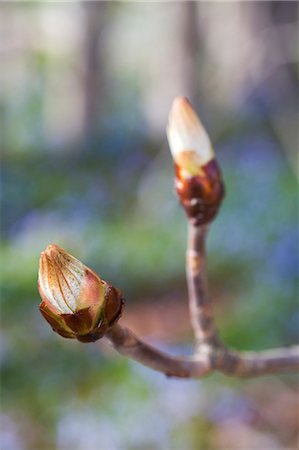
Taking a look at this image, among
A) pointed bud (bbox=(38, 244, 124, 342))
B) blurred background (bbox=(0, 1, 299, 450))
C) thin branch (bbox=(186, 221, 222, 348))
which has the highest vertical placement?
pointed bud (bbox=(38, 244, 124, 342))

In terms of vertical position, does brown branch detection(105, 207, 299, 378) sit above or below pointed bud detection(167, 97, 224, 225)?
below

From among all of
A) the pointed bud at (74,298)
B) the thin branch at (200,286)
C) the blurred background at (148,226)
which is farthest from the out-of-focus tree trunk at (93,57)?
the pointed bud at (74,298)

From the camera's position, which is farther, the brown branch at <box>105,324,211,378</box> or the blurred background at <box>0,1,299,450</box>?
the blurred background at <box>0,1,299,450</box>

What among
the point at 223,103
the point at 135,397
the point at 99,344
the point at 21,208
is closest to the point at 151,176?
the point at 21,208

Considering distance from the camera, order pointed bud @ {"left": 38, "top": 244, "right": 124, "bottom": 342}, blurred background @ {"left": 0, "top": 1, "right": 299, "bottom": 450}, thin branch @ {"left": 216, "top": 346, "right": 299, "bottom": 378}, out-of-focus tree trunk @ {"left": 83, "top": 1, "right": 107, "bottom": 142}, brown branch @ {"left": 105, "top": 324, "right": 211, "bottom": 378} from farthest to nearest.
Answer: out-of-focus tree trunk @ {"left": 83, "top": 1, "right": 107, "bottom": 142}
blurred background @ {"left": 0, "top": 1, "right": 299, "bottom": 450}
thin branch @ {"left": 216, "top": 346, "right": 299, "bottom": 378}
brown branch @ {"left": 105, "top": 324, "right": 211, "bottom": 378}
pointed bud @ {"left": 38, "top": 244, "right": 124, "bottom": 342}

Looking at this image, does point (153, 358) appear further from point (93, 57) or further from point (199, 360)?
point (93, 57)

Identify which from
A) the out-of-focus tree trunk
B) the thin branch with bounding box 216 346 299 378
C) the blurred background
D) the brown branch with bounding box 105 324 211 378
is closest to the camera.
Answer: the brown branch with bounding box 105 324 211 378

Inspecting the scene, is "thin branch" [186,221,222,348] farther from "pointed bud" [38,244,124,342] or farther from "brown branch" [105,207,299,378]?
"pointed bud" [38,244,124,342]

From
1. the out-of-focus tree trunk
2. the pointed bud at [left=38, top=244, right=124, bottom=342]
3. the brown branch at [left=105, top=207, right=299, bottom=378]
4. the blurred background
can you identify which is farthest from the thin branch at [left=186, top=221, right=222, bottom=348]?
the out-of-focus tree trunk

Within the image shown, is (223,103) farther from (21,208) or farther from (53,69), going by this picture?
(53,69)
